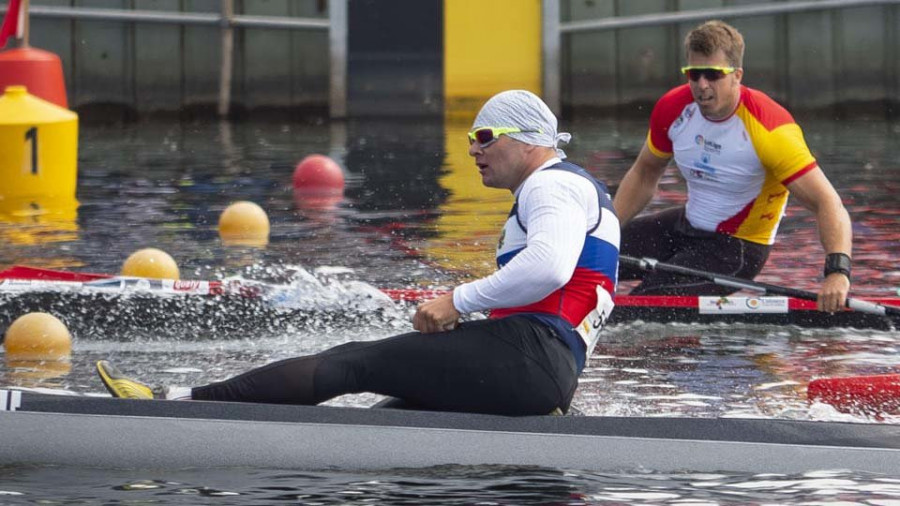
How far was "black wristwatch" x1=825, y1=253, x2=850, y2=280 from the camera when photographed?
22.9 feet

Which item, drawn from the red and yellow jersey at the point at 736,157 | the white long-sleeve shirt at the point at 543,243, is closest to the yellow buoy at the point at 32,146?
the red and yellow jersey at the point at 736,157

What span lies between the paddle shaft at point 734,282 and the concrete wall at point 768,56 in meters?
10.9

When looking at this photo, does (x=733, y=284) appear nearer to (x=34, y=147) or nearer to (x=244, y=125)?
(x=34, y=147)

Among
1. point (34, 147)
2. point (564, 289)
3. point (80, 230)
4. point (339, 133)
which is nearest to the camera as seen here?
point (564, 289)

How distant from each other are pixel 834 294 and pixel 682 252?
4.32ft

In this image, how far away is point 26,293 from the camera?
27.0 feet

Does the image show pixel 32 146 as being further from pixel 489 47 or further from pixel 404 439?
pixel 404 439

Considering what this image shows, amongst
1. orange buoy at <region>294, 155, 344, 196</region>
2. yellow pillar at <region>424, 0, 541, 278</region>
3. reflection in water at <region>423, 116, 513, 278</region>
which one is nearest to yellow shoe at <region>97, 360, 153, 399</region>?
reflection in water at <region>423, 116, 513, 278</region>

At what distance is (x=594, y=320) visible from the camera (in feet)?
17.7

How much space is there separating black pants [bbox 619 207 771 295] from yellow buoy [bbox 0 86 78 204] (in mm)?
5876

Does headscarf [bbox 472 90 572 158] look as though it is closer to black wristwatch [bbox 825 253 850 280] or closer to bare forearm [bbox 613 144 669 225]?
black wristwatch [bbox 825 253 850 280]

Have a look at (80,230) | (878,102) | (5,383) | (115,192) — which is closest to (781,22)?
(878,102)

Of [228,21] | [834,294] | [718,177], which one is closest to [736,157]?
[718,177]

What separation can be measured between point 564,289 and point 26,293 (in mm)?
Result: 3762
